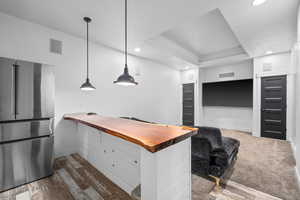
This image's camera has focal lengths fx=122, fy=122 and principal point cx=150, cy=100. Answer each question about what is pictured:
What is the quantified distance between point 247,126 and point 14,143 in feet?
22.3

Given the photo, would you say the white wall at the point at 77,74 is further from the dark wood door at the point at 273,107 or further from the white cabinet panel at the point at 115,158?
the dark wood door at the point at 273,107

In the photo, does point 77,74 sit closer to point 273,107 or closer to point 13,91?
point 13,91

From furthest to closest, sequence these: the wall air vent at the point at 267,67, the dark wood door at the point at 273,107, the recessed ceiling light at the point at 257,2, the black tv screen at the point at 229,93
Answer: the black tv screen at the point at 229,93, the wall air vent at the point at 267,67, the dark wood door at the point at 273,107, the recessed ceiling light at the point at 257,2

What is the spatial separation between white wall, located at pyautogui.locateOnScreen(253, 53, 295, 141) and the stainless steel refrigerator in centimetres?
600

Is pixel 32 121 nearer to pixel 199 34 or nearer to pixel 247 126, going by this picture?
pixel 199 34

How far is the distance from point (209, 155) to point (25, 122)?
284cm

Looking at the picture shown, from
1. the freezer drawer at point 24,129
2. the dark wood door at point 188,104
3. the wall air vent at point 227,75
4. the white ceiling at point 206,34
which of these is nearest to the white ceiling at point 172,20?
the white ceiling at point 206,34

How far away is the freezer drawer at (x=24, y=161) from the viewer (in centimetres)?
175

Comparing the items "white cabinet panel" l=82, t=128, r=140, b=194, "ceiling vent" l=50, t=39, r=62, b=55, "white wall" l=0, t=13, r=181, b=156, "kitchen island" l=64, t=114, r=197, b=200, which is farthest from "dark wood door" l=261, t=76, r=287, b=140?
"ceiling vent" l=50, t=39, r=62, b=55

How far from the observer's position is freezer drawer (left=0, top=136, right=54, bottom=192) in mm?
1748

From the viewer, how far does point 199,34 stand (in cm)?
341

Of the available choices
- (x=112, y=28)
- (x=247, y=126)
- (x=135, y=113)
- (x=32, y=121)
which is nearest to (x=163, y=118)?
(x=135, y=113)

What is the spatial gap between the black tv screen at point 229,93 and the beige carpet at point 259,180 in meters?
2.29

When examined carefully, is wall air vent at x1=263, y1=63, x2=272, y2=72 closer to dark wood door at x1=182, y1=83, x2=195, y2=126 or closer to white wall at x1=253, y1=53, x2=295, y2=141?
white wall at x1=253, y1=53, x2=295, y2=141
